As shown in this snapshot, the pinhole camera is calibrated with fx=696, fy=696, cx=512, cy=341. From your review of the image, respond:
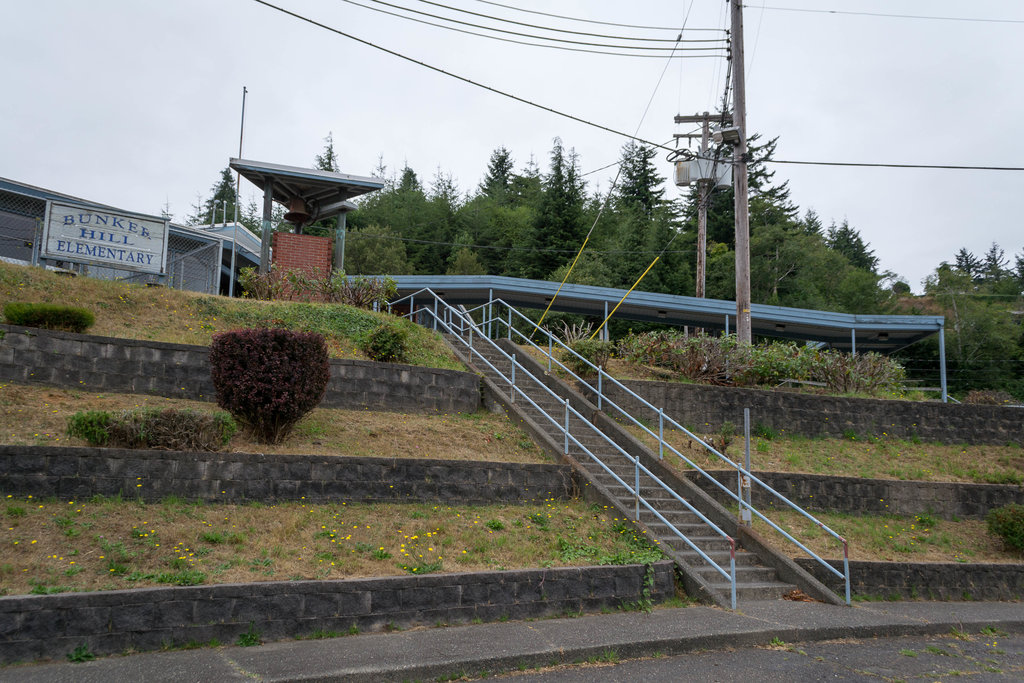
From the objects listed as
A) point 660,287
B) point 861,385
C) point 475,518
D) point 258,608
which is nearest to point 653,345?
point 861,385

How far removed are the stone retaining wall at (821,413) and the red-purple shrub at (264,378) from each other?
22.6ft

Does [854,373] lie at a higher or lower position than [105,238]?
lower

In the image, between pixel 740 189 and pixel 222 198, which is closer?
pixel 740 189

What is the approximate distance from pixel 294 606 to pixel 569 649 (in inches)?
103

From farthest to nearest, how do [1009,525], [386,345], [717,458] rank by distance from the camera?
[386,345], [717,458], [1009,525]

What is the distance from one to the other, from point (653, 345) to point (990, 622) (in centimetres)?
892

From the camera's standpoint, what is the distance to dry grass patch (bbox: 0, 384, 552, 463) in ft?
27.6

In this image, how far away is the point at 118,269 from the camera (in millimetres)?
14359

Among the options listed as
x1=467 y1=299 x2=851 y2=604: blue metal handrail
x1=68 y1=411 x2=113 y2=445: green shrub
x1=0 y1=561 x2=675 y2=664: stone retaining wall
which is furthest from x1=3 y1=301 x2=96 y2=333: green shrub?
x1=467 y1=299 x2=851 y2=604: blue metal handrail

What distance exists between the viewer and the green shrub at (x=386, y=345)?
13.3 m

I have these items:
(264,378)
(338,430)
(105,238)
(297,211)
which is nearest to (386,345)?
(338,430)

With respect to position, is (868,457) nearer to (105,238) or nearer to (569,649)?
(569,649)

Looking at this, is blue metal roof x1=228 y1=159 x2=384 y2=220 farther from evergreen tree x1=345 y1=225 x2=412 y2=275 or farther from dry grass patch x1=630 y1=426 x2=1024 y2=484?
evergreen tree x1=345 y1=225 x2=412 y2=275

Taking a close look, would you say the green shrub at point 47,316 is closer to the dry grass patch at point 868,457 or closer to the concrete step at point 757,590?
the dry grass patch at point 868,457
